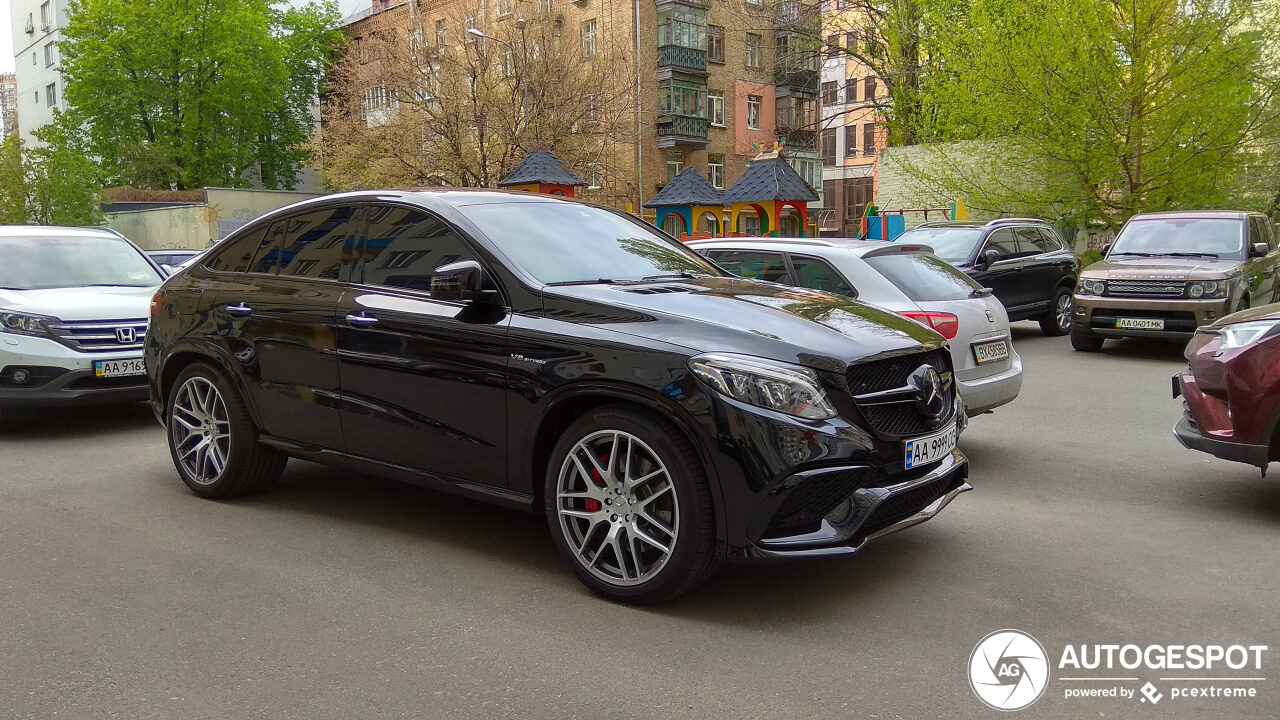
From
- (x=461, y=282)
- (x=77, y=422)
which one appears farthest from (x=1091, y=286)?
(x=77, y=422)

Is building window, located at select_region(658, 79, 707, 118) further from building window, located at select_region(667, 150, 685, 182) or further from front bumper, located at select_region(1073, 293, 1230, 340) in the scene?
front bumper, located at select_region(1073, 293, 1230, 340)

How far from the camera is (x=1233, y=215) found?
45.5 feet

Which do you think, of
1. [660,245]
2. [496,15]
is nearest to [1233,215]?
[660,245]

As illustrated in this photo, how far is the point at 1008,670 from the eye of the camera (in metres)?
3.62

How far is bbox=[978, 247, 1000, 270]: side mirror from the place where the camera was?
14.1 metres

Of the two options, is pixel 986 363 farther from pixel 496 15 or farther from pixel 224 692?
pixel 496 15

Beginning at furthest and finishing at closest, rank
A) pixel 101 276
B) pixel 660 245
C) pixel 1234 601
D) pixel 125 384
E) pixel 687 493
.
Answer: pixel 101 276
pixel 125 384
pixel 660 245
pixel 1234 601
pixel 687 493

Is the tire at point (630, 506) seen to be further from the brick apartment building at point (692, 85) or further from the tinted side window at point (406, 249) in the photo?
the brick apartment building at point (692, 85)

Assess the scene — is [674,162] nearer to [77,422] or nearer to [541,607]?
[77,422]

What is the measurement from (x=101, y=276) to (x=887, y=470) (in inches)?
309

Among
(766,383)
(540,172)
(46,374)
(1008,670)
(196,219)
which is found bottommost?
(1008,670)

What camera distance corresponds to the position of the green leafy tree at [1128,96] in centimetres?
2022

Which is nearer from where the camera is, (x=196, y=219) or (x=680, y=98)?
(x=196, y=219)

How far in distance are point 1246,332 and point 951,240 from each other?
31.2 feet
